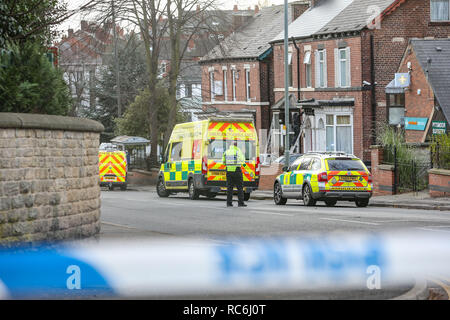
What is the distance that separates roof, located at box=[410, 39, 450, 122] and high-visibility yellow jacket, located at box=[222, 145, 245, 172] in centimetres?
1084

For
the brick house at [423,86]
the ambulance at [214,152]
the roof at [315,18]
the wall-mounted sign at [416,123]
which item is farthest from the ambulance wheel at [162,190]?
the roof at [315,18]

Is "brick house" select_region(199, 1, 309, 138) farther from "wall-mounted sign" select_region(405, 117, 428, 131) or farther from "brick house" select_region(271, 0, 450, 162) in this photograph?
"wall-mounted sign" select_region(405, 117, 428, 131)

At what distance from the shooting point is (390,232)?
1631 cm

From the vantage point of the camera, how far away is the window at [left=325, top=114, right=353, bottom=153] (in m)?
46.4

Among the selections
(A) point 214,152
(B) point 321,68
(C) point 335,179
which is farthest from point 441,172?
(B) point 321,68

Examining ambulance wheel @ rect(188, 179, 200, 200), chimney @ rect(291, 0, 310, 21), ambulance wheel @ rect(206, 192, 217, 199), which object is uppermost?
chimney @ rect(291, 0, 310, 21)

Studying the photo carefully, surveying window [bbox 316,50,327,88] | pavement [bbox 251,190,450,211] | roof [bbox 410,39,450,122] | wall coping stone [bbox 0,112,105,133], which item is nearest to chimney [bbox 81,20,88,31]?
window [bbox 316,50,327,88]

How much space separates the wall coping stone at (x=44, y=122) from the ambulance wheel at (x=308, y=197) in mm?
11780

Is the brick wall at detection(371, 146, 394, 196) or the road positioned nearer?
the road

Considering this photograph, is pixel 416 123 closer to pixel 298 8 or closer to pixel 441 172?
pixel 441 172

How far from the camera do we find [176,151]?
33.8 meters

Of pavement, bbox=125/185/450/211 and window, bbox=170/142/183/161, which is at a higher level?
window, bbox=170/142/183/161
